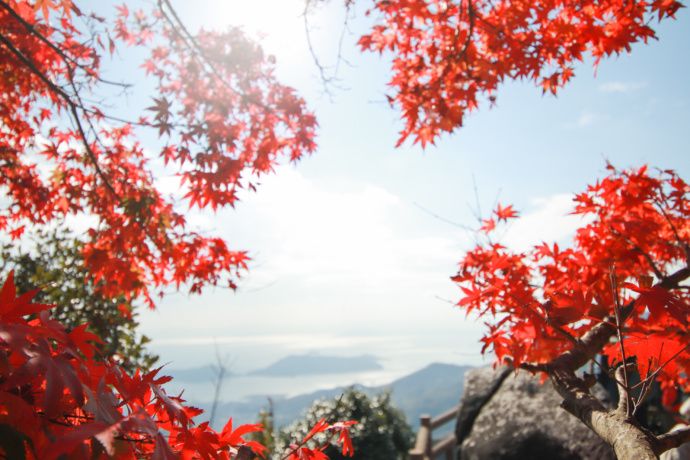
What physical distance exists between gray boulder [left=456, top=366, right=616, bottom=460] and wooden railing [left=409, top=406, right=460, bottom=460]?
43cm

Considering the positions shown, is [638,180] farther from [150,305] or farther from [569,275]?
[150,305]

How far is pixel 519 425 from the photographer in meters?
4.23

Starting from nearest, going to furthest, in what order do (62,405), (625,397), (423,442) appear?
(62,405), (625,397), (423,442)

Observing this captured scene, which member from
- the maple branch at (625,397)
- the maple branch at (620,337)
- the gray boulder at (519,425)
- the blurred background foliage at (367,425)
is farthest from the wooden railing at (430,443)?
the maple branch at (620,337)

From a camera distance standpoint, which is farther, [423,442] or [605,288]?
[423,442]

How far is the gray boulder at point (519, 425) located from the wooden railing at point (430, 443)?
43cm

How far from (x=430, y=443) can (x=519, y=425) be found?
1.66 meters

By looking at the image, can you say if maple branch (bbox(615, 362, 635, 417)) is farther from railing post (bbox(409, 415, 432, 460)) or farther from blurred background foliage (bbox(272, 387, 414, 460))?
blurred background foliage (bbox(272, 387, 414, 460))

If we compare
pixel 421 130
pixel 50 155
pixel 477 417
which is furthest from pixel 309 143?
pixel 477 417

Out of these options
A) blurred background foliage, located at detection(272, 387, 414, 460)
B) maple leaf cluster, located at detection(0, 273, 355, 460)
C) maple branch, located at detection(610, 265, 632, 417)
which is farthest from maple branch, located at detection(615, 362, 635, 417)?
blurred background foliage, located at detection(272, 387, 414, 460)

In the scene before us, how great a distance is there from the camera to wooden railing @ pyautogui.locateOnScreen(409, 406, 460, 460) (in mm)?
5084

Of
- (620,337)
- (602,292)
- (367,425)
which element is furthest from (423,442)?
(620,337)

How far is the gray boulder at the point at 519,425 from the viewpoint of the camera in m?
3.83

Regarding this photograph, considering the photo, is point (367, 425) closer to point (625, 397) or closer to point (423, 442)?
point (423, 442)
